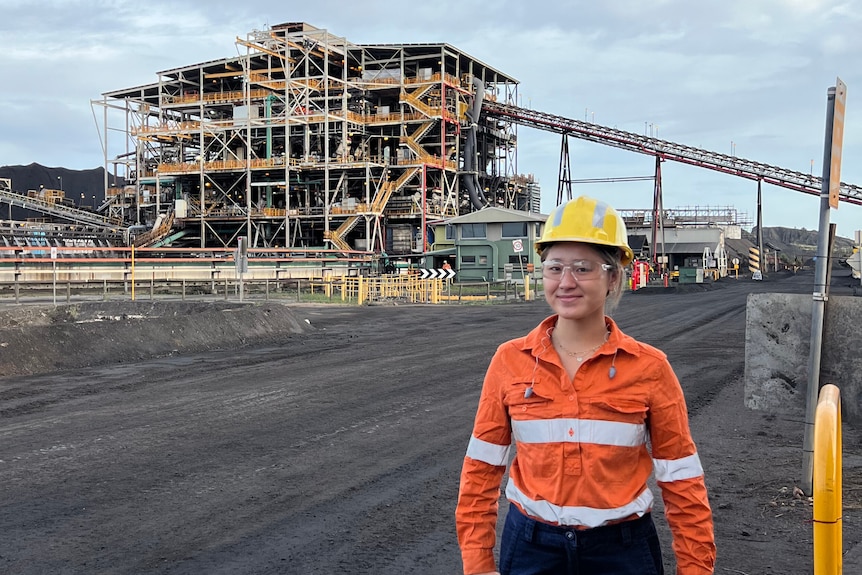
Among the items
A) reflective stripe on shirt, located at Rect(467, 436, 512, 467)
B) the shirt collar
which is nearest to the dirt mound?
reflective stripe on shirt, located at Rect(467, 436, 512, 467)

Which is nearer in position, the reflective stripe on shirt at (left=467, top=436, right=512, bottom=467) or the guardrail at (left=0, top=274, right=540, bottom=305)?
the reflective stripe on shirt at (left=467, top=436, right=512, bottom=467)

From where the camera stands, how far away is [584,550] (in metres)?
2.95

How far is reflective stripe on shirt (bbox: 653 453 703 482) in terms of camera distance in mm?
3027

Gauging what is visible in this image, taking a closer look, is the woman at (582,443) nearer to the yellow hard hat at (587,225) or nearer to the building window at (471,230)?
the yellow hard hat at (587,225)

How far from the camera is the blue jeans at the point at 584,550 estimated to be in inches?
116

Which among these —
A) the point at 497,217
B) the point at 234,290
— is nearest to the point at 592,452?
the point at 234,290

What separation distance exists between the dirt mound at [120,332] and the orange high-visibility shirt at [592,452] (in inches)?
523

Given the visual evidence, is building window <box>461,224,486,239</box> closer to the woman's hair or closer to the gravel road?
the gravel road

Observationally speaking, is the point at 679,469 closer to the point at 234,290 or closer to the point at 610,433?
the point at 610,433

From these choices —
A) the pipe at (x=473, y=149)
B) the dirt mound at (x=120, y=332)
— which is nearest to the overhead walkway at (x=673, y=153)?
the pipe at (x=473, y=149)

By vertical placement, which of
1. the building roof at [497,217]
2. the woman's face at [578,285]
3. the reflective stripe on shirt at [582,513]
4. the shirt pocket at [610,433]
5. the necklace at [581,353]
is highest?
the building roof at [497,217]

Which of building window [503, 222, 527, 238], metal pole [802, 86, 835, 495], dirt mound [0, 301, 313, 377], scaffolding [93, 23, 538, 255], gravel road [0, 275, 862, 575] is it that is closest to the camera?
gravel road [0, 275, 862, 575]

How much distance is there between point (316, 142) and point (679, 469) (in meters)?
72.0

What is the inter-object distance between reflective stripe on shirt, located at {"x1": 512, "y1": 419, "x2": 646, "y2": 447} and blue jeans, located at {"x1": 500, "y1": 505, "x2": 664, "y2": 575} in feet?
0.90
